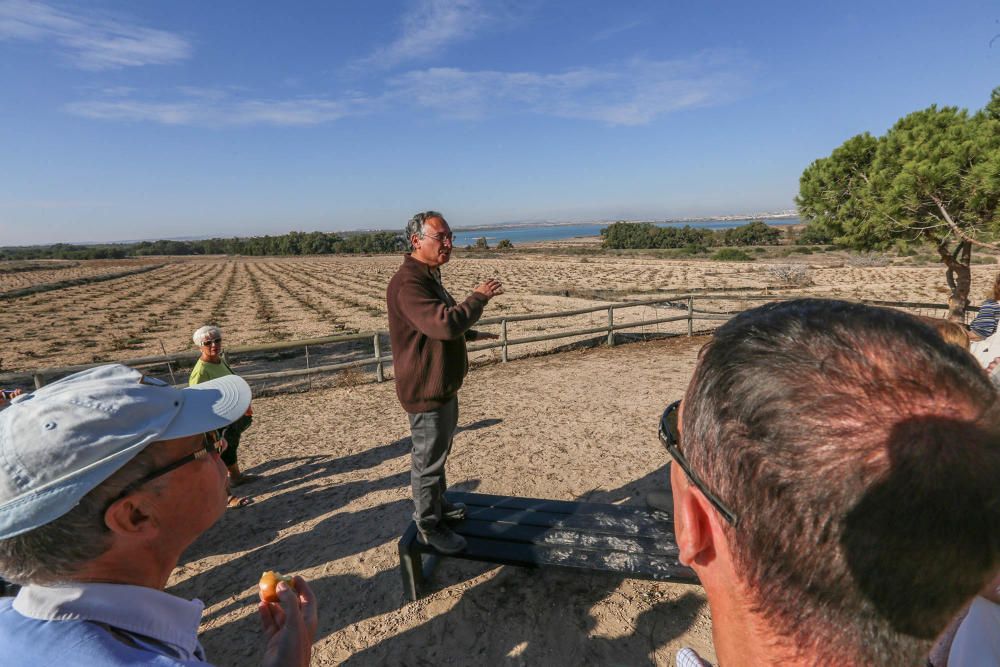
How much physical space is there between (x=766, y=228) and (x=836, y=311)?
89.0 metres

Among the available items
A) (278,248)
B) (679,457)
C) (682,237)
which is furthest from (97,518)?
(278,248)

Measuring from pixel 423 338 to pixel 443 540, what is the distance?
1.20m

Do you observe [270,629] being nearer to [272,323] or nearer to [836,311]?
[836,311]

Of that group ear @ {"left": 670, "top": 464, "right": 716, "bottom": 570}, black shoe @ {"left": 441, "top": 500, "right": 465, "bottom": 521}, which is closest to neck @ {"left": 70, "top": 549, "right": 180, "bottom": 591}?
ear @ {"left": 670, "top": 464, "right": 716, "bottom": 570}

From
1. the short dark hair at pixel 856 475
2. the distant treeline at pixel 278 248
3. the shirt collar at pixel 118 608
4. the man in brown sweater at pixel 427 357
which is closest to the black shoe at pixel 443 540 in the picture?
the man in brown sweater at pixel 427 357

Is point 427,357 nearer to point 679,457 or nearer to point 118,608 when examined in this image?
point 118,608

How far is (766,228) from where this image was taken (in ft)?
251

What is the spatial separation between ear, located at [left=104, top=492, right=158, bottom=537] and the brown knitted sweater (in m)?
1.41

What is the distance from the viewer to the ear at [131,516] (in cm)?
110

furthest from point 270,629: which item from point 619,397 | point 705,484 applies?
→ point 619,397

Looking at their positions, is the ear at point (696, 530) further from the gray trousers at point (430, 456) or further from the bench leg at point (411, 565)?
the bench leg at point (411, 565)

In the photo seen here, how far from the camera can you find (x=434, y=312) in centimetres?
242

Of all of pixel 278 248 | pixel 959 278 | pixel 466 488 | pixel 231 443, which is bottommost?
pixel 466 488

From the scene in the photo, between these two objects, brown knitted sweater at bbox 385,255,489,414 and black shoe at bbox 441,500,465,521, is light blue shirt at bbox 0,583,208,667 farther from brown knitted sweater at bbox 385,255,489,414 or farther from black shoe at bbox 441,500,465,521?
black shoe at bbox 441,500,465,521
